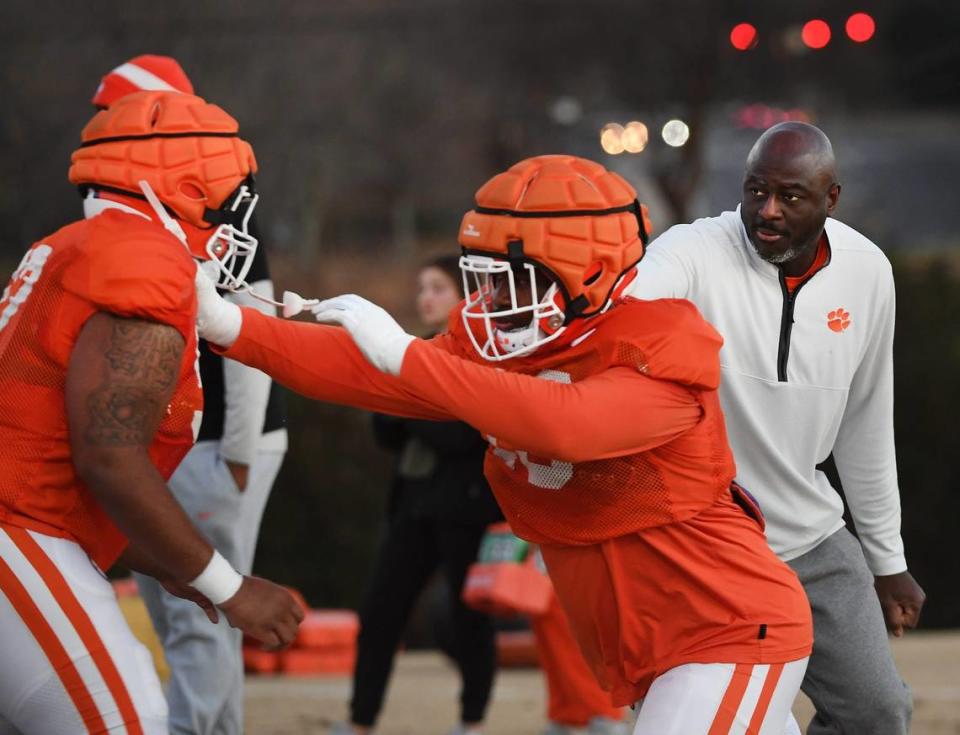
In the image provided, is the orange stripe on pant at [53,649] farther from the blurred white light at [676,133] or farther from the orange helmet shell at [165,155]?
the blurred white light at [676,133]

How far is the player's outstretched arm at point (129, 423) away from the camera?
10.7ft

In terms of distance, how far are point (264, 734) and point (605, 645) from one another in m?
3.35

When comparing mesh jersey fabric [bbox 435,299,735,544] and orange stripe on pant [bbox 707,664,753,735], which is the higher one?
mesh jersey fabric [bbox 435,299,735,544]

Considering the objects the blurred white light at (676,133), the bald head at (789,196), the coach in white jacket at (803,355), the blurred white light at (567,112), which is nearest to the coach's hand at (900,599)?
the coach in white jacket at (803,355)

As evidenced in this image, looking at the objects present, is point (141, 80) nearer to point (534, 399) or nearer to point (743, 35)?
point (534, 399)

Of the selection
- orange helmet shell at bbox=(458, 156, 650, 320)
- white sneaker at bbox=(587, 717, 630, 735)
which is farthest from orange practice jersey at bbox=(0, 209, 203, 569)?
white sneaker at bbox=(587, 717, 630, 735)

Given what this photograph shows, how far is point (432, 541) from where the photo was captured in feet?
21.7

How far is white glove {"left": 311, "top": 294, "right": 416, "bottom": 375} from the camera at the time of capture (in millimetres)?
3287

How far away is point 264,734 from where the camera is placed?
22.0 feet

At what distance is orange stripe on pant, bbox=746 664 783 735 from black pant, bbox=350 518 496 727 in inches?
119

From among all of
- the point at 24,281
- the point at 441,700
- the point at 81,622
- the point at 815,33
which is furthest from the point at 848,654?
the point at 815,33

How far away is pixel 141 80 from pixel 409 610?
92.3 inches

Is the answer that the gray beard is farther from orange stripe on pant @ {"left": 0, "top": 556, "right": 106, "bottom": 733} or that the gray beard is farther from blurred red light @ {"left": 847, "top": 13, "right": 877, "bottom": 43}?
blurred red light @ {"left": 847, "top": 13, "right": 877, "bottom": 43}

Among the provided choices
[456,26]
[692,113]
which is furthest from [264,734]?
[456,26]
